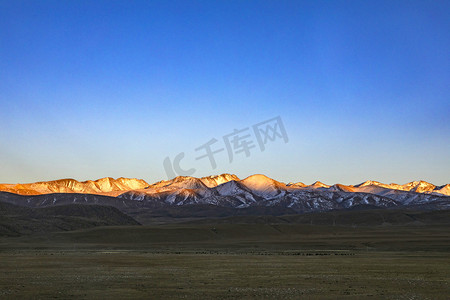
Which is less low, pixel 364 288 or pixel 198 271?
pixel 198 271

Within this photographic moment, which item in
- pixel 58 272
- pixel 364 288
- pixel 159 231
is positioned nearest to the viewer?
pixel 364 288

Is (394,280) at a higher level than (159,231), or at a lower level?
lower

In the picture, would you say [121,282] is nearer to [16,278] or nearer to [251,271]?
[16,278]

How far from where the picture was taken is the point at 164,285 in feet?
117

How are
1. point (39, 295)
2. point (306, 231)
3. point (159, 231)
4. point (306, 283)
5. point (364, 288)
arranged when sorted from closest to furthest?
point (39, 295) < point (364, 288) < point (306, 283) < point (159, 231) < point (306, 231)

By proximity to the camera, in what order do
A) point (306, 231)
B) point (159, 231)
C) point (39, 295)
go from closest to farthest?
point (39, 295) < point (159, 231) < point (306, 231)

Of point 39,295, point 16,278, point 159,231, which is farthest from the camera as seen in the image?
point 159,231

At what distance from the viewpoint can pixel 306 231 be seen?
168750mm

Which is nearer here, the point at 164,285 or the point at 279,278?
the point at 164,285

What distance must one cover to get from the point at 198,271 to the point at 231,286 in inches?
508

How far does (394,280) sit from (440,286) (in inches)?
185

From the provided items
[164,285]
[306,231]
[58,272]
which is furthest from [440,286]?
[306,231]

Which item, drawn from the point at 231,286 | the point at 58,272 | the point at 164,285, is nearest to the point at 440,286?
the point at 231,286

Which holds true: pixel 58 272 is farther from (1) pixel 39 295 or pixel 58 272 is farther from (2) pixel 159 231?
(2) pixel 159 231
